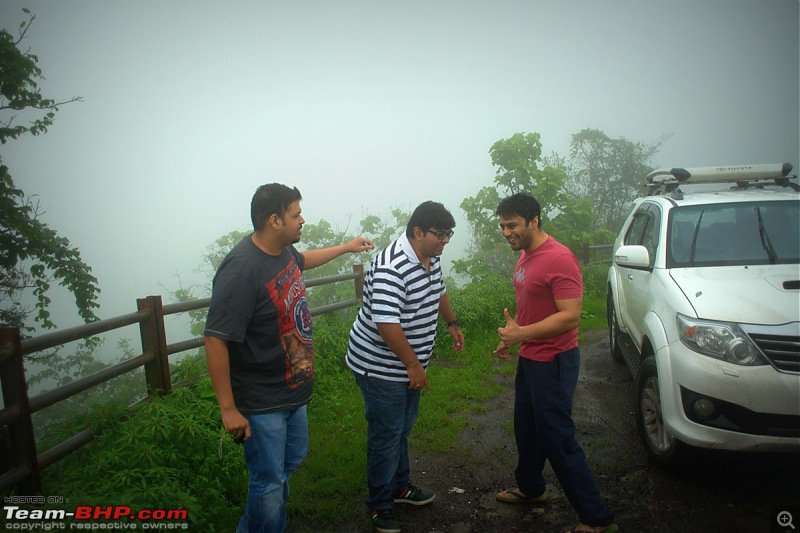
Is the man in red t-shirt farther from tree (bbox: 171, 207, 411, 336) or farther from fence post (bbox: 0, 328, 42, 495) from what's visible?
tree (bbox: 171, 207, 411, 336)

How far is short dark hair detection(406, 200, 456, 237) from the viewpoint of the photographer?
2668 millimetres

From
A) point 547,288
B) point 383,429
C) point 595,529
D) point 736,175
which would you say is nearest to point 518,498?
point 595,529

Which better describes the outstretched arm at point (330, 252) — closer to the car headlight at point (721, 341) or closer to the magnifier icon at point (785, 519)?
the car headlight at point (721, 341)

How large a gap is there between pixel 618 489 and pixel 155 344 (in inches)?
157

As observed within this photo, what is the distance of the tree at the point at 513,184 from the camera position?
40.0 feet

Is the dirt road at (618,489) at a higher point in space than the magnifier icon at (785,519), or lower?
lower

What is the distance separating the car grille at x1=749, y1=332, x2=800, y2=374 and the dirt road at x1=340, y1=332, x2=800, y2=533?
2.29 feet

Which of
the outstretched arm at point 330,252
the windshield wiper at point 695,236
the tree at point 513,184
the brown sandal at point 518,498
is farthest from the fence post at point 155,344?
the tree at point 513,184

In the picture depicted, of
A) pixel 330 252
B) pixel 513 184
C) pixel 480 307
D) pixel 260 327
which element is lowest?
pixel 480 307

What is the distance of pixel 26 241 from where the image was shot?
697 centimetres

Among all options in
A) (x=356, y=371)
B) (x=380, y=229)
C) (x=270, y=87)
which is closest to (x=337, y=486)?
(x=356, y=371)

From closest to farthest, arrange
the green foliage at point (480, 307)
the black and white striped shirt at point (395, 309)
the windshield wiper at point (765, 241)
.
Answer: the black and white striped shirt at point (395, 309)
the windshield wiper at point (765, 241)
the green foliage at point (480, 307)

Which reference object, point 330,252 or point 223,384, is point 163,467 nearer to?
point 223,384

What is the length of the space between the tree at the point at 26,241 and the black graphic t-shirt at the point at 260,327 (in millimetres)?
6637
